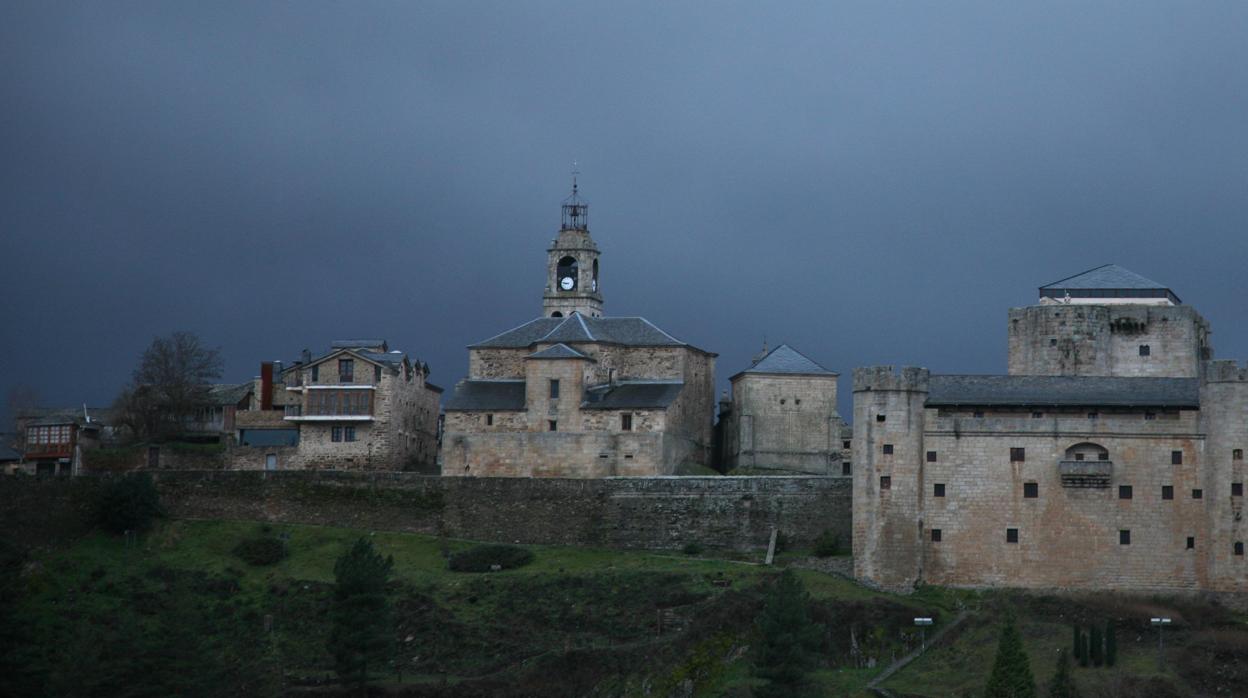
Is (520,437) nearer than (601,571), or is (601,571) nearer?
(601,571)

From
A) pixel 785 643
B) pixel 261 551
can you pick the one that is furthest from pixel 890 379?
pixel 261 551

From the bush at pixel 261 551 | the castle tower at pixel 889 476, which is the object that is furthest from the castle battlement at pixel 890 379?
the bush at pixel 261 551

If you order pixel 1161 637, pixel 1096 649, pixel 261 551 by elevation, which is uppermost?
pixel 261 551

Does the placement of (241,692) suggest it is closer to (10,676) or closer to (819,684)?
(10,676)

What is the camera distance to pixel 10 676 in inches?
2434

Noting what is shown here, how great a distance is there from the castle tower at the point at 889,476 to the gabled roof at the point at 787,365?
15.5 metres

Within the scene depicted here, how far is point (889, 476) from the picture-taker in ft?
229

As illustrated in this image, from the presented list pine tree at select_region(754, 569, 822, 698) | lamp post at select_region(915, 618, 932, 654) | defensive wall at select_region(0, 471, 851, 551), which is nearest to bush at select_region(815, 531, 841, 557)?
defensive wall at select_region(0, 471, 851, 551)

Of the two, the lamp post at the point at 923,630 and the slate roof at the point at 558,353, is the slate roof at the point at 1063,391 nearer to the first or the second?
the lamp post at the point at 923,630

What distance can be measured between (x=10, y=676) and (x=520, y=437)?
2623 centimetres

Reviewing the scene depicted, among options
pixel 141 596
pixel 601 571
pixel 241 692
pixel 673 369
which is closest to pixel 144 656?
pixel 241 692

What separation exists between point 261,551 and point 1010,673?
3048cm

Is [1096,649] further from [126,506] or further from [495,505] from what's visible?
[126,506]

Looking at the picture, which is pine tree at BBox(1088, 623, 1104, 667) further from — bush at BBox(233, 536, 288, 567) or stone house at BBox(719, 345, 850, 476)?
bush at BBox(233, 536, 288, 567)
